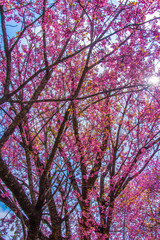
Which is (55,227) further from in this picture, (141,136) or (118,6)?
(118,6)

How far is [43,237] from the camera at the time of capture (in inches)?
286

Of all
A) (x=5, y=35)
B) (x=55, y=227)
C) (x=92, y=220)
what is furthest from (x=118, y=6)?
(x=55, y=227)

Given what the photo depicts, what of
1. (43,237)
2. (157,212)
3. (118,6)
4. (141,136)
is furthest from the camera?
(157,212)

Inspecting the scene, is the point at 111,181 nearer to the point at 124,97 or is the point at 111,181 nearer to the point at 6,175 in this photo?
the point at 124,97

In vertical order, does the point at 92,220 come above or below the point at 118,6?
below

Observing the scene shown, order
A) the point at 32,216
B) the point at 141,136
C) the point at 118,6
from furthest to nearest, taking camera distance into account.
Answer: the point at 141,136 → the point at 118,6 → the point at 32,216

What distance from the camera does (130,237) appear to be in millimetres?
10289

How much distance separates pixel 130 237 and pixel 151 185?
12.3 feet

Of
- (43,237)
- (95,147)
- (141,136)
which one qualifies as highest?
(141,136)

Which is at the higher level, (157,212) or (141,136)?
(141,136)

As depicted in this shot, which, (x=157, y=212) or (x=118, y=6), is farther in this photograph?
(x=157, y=212)

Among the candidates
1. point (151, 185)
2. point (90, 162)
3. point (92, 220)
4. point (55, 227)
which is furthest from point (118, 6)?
point (151, 185)

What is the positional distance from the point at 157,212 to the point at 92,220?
6.63 m

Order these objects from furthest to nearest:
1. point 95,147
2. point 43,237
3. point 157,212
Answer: point 157,212 < point 95,147 < point 43,237
